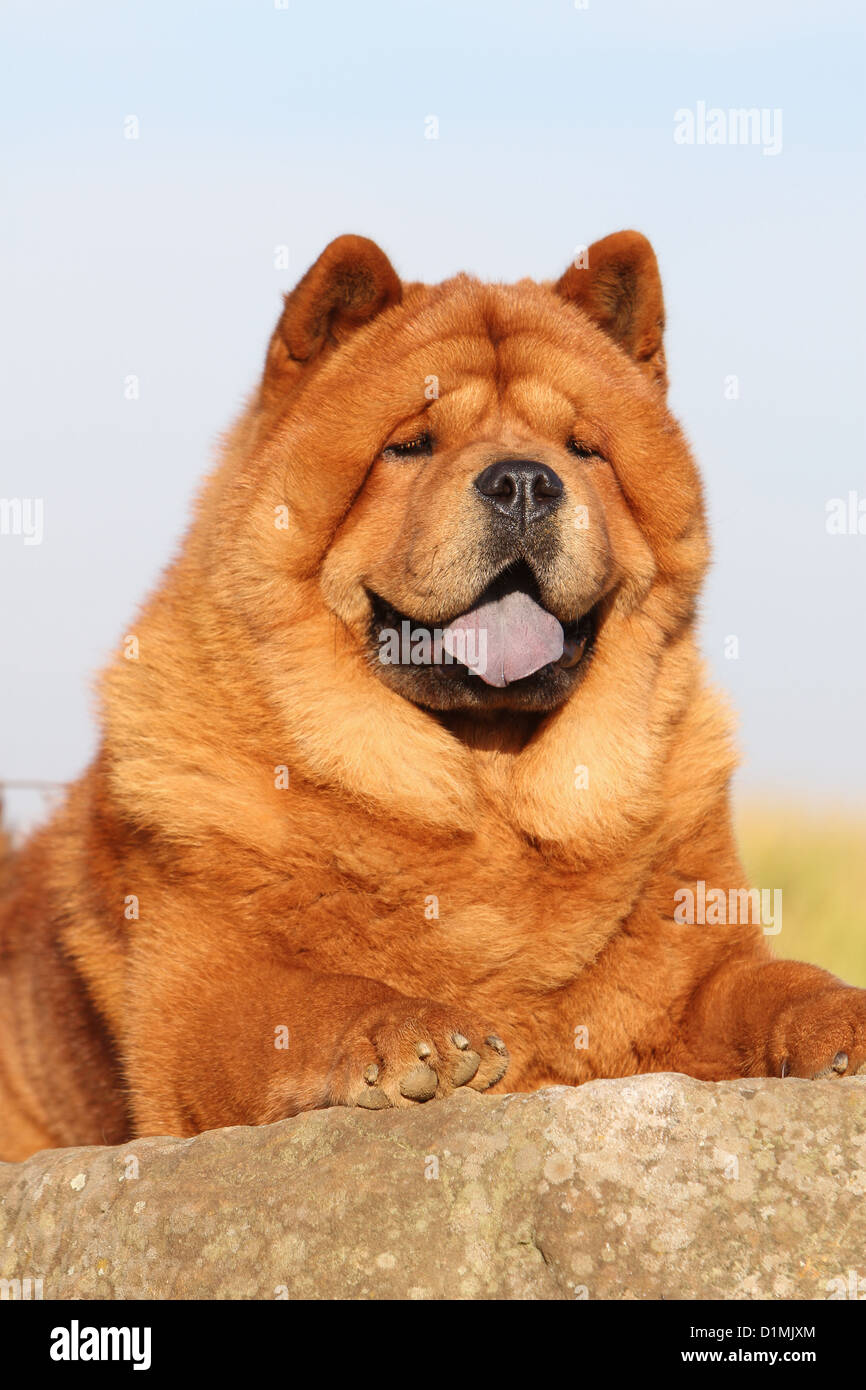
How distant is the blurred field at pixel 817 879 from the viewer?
7906mm

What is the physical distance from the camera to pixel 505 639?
11.9 feet

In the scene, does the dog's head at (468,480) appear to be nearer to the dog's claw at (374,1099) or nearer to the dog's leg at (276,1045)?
the dog's leg at (276,1045)

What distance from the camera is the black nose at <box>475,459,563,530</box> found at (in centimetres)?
351

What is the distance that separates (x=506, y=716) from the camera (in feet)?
12.8

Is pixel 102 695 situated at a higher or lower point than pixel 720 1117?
higher

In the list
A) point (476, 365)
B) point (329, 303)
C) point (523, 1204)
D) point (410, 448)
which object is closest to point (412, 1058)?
point (523, 1204)

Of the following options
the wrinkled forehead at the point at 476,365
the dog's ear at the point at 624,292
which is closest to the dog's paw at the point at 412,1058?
the wrinkled forehead at the point at 476,365

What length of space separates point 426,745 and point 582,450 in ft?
2.91

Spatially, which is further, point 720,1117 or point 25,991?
point 25,991

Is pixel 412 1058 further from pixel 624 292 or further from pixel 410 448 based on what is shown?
pixel 624 292

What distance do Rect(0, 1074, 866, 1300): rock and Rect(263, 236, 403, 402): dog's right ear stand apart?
205 cm
